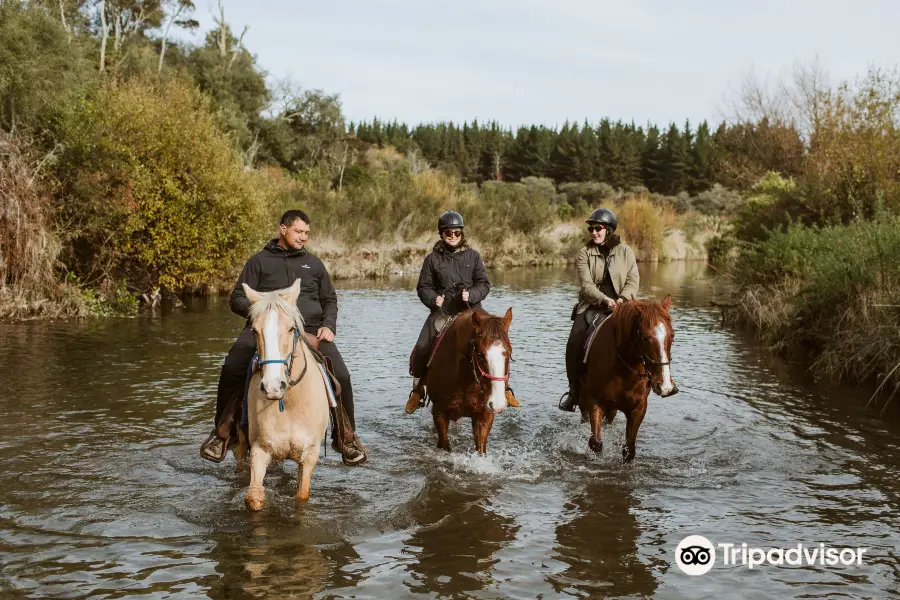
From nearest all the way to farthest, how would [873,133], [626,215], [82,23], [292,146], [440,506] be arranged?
[440,506] → [873,133] → [626,215] → [82,23] → [292,146]

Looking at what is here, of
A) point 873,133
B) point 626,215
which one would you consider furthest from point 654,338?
point 626,215

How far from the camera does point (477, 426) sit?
25.0 feet

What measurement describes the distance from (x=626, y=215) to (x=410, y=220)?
13935 mm

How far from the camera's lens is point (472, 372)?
7.34 metres

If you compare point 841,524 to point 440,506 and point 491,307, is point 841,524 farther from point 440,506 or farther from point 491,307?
point 491,307

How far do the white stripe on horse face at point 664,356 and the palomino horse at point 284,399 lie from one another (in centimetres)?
309

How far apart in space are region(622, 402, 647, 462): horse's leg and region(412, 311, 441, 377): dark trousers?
2.33 m

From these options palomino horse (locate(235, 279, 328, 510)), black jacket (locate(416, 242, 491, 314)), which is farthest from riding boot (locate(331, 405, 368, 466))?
black jacket (locate(416, 242, 491, 314))

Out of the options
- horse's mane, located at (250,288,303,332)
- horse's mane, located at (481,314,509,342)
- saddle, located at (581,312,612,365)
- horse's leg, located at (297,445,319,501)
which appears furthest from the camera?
saddle, located at (581,312,612,365)

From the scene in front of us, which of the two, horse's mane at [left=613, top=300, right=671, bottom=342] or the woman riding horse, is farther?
the woman riding horse

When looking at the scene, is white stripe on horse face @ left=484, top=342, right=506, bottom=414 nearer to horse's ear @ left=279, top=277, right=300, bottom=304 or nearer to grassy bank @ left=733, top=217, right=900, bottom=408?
horse's ear @ left=279, top=277, right=300, bottom=304

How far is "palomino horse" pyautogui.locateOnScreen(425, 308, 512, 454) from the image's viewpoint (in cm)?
653

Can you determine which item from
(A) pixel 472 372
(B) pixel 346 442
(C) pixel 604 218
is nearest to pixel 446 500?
(B) pixel 346 442

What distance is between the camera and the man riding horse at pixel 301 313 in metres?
6.82
